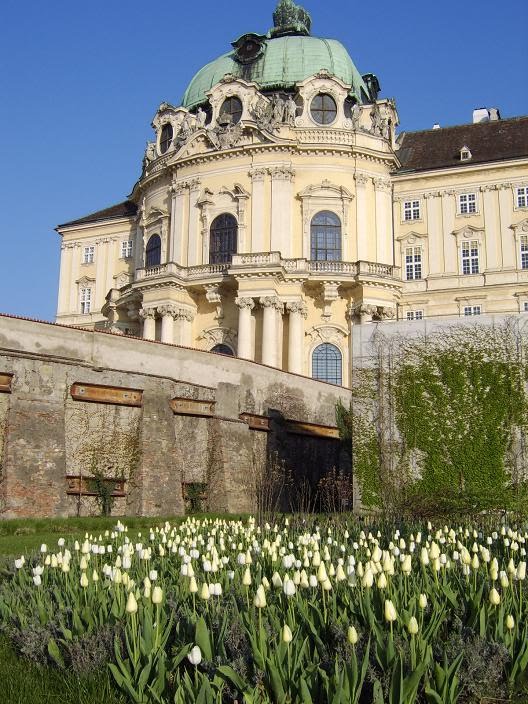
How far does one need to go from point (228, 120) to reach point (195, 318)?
13.7 meters

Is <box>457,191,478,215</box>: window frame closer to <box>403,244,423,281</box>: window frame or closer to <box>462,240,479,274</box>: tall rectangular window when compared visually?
<box>462,240,479,274</box>: tall rectangular window

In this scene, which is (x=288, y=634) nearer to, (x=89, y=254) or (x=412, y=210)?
(x=412, y=210)

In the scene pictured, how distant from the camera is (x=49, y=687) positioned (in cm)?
703

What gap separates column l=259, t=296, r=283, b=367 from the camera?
4506 cm

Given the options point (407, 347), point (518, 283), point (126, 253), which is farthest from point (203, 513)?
point (126, 253)

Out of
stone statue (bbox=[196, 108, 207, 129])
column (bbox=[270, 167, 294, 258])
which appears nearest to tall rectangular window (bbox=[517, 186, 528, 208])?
column (bbox=[270, 167, 294, 258])

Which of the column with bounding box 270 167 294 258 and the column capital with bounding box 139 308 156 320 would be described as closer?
the column with bounding box 270 167 294 258

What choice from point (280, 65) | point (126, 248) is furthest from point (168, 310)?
point (280, 65)

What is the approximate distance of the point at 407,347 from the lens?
77.3 ft

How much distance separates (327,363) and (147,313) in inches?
477

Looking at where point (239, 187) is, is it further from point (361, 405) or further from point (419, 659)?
point (419, 659)

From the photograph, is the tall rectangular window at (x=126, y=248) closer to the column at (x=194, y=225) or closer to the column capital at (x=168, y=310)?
the column at (x=194, y=225)

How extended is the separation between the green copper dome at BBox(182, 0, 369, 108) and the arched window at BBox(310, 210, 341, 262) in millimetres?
10728

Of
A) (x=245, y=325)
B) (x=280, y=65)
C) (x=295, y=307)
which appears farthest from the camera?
(x=280, y=65)
